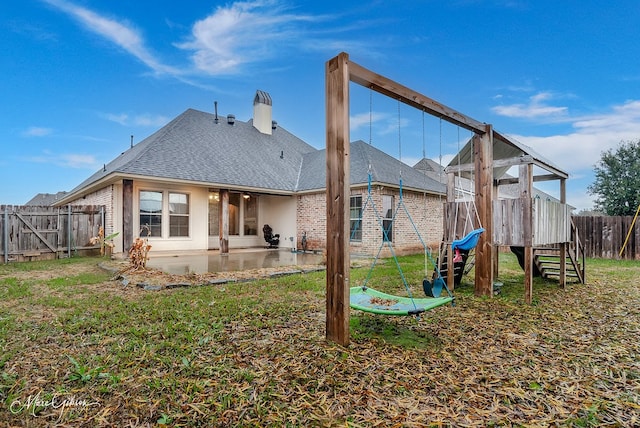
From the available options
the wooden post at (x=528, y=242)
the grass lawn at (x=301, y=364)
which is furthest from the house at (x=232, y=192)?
the grass lawn at (x=301, y=364)

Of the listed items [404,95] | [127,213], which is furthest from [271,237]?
[404,95]

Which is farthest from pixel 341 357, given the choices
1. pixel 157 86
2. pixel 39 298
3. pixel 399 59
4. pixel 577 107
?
pixel 157 86

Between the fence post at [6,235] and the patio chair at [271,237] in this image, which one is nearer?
the fence post at [6,235]

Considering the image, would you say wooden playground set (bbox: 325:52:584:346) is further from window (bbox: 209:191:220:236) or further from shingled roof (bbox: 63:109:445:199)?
window (bbox: 209:191:220:236)

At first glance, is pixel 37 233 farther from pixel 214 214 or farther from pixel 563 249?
pixel 563 249

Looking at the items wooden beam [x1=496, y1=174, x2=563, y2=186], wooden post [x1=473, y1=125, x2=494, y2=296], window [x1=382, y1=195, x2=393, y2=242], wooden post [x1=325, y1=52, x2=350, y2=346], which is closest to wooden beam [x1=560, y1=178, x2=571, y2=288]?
wooden beam [x1=496, y1=174, x2=563, y2=186]

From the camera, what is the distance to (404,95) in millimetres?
4031

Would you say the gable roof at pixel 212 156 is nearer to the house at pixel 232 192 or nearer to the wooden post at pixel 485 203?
the house at pixel 232 192

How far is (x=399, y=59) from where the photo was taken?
997cm

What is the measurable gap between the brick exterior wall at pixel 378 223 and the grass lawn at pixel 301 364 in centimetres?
632

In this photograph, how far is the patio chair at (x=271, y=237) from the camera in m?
14.5

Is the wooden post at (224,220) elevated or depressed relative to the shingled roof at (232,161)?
depressed

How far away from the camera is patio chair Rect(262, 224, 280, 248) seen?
1449 centimetres

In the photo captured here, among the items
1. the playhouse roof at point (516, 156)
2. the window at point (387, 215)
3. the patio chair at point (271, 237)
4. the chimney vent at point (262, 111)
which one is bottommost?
the patio chair at point (271, 237)
